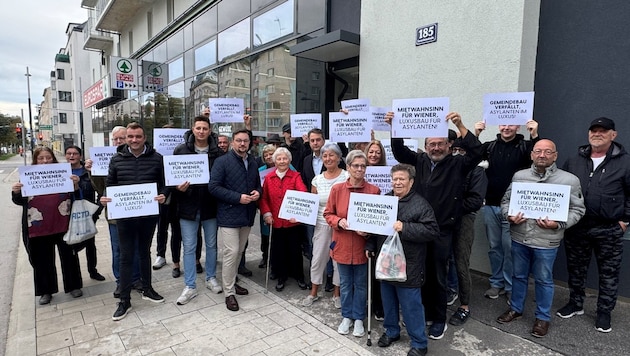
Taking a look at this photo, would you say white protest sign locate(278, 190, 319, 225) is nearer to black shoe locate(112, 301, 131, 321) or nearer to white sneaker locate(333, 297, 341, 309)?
white sneaker locate(333, 297, 341, 309)

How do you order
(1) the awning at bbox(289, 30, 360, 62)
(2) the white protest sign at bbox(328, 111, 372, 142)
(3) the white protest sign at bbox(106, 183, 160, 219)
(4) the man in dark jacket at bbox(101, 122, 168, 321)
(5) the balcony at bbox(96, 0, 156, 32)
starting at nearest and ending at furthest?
(3) the white protest sign at bbox(106, 183, 160, 219), (4) the man in dark jacket at bbox(101, 122, 168, 321), (2) the white protest sign at bbox(328, 111, 372, 142), (1) the awning at bbox(289, 30, 360, 62), (5) the balcony at bbox(96, 0, 156, 32)

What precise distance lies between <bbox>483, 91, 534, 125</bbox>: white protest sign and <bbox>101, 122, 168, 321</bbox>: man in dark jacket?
3623 mm

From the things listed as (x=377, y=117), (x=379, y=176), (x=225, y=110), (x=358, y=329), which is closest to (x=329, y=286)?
(x=358, y=329)

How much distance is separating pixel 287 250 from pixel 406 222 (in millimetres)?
2270

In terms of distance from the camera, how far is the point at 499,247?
14.5 ft

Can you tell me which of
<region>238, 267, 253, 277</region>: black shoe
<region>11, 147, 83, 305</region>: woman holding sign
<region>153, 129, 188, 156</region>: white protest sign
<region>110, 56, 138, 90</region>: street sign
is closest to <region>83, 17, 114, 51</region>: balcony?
<region>110, 56, 138, 90</region>: street sign

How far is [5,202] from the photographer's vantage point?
12.4 meters

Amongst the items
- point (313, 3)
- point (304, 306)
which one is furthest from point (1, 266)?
point (313, 3)

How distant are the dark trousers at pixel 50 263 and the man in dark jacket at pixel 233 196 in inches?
76.1

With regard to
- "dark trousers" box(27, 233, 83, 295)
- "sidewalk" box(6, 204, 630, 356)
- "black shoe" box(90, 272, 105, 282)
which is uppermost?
"dark trousers" box(27, 233, 83, 295)

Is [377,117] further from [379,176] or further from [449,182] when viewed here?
[449,182]

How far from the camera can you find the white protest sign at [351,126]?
441 centimetres

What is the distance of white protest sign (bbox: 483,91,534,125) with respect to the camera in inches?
140

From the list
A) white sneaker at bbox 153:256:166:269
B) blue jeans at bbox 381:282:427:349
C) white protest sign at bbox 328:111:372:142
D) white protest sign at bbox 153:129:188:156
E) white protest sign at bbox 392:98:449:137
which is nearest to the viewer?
blue jeans at bbox 381:282:427:349
